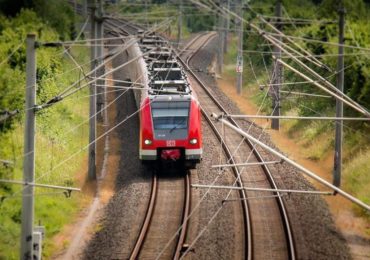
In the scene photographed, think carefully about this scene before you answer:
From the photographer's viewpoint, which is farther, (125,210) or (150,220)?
(125,210)

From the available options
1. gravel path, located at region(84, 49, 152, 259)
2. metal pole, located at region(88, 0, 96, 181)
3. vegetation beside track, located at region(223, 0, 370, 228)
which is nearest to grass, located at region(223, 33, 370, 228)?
vegetation beside track, located at region(223, 0, 370, 228)

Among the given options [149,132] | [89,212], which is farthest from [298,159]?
[89,212]

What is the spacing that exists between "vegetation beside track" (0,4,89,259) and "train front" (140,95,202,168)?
96.6 inches

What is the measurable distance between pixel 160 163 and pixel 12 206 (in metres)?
6.18

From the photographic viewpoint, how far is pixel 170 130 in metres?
24.2

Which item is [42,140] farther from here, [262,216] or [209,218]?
[262,216]

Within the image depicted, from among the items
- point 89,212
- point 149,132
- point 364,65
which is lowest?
point 89,212

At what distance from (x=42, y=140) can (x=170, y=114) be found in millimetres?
5023

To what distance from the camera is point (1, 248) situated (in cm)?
1794

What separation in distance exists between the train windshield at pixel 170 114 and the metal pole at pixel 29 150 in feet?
32.3

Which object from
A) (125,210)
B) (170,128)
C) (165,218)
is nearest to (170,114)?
(170,128)

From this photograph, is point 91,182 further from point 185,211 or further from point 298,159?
point 298,159

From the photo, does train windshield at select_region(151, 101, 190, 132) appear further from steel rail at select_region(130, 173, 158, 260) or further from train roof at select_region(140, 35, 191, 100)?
steel rail at select_region(130, 173, 158, 260)

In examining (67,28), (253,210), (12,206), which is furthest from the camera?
(67,28)
